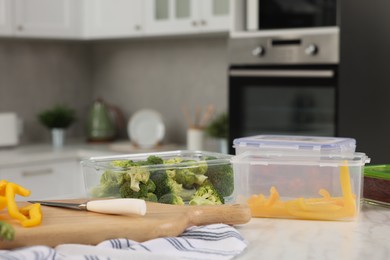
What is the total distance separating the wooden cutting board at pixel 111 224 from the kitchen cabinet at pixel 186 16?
2.22m

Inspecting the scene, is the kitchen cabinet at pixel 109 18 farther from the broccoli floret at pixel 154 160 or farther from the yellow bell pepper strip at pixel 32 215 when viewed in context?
the yellow bell pepper strip at pixel 32 215

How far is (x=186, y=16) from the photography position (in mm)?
3834

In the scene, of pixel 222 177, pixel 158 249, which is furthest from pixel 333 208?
pixel 158 249

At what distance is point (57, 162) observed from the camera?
4.04 m

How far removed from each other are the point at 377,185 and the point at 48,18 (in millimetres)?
2876

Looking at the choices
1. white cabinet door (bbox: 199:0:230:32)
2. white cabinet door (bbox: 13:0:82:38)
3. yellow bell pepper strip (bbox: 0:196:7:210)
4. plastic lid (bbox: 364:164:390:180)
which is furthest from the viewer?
white cabinet door (bbox: 13:0:82:38)

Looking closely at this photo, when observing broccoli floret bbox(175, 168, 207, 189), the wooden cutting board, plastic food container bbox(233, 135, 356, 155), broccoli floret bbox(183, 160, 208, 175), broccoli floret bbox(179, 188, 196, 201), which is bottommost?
the wooden cutting board

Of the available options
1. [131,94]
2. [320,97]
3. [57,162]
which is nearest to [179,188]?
[320,97]


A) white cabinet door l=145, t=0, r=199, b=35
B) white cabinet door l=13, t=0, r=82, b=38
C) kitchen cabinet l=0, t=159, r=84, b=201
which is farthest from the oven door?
white cabinet door l=13, t=0, r=82, b=38

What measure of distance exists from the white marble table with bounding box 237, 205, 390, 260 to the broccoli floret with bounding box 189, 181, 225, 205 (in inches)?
3.4

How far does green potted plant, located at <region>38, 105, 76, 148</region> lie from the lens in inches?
173

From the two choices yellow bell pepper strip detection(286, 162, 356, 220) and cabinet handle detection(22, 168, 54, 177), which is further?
cabinet handle detection(22, 168, 54, 177)

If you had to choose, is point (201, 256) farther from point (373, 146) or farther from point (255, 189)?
point (373, 146)

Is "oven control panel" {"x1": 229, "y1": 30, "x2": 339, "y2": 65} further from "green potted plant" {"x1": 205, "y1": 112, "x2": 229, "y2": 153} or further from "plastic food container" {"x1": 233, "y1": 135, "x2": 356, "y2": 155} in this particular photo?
"plastic food container" {"x1": 233, "y1": 135, "x2": 356, "y2": 155}
